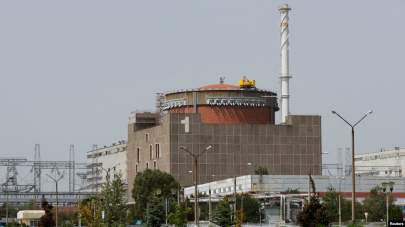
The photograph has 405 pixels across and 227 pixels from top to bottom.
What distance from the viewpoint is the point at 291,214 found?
140625 mm

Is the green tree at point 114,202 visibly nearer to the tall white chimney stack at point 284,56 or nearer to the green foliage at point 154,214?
the green foliage at point 154,214

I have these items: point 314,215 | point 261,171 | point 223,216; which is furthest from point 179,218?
point 261,171

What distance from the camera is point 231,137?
194 m

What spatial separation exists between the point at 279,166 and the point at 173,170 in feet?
63.8

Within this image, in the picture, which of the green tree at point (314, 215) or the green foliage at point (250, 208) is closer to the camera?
the green tree at point (314, 215)

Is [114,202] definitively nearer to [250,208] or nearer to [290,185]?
[250,208]

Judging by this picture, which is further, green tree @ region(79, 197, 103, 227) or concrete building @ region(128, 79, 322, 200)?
concrete building @ region(128, 79, 322, 200)

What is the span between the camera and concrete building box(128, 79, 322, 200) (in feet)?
628

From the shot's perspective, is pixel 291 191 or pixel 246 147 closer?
pixel 291 191

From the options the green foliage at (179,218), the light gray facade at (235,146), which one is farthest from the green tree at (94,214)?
the light gray facade at (235,146)

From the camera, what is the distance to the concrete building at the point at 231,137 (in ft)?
628

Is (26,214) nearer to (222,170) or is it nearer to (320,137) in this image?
(222,170)

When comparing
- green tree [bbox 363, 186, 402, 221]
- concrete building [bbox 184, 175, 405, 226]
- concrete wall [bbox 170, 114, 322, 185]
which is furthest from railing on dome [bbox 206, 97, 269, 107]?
green tree [bbox 363, 186, 402, 221]

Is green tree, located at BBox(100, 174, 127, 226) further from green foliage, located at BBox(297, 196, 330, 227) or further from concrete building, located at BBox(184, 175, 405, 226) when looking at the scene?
concrete building, located at BBox(184, 175, 405, 226)
